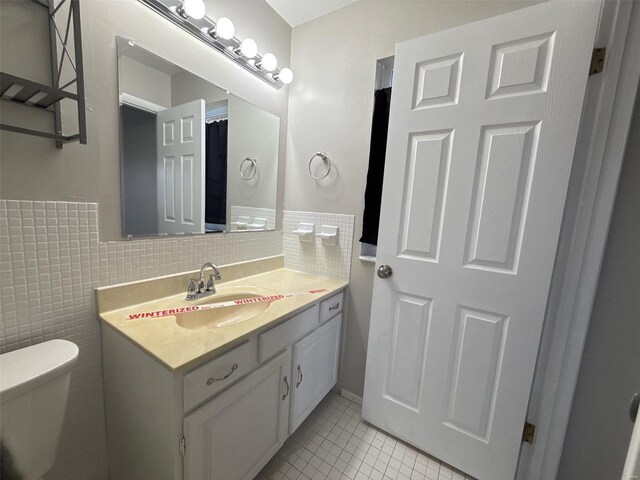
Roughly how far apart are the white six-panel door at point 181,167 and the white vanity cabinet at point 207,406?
0.52 meters

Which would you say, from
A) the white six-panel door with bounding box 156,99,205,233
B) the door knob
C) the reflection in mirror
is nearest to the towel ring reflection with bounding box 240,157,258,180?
the reflection in mirror

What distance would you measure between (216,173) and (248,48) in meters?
0.65

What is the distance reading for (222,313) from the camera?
1.25 m

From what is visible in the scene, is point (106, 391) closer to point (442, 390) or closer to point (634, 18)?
point (442, 390)

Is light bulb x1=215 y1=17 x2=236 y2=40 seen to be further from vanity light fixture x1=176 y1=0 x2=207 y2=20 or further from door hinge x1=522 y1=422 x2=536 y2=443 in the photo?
door hinge x1=522 y1=422 x2=536 y2=443

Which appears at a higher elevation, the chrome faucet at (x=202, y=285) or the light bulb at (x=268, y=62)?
the light bulb at (x=268, y=62)

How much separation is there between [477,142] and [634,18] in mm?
555

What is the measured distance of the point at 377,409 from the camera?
4.77 feet

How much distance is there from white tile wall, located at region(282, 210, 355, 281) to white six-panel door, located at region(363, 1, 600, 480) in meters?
0.30

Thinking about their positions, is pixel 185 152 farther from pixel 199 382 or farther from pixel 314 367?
pixel 314 367

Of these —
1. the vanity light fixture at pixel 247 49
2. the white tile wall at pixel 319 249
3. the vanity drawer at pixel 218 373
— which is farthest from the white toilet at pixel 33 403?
the vanity light fixture at pixel 247 49

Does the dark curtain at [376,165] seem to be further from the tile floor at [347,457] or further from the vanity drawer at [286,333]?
the tile floor at [347,457]

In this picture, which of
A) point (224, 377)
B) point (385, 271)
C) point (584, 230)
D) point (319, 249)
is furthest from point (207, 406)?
point (584, 230)

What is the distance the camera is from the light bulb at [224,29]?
45.3 inches
